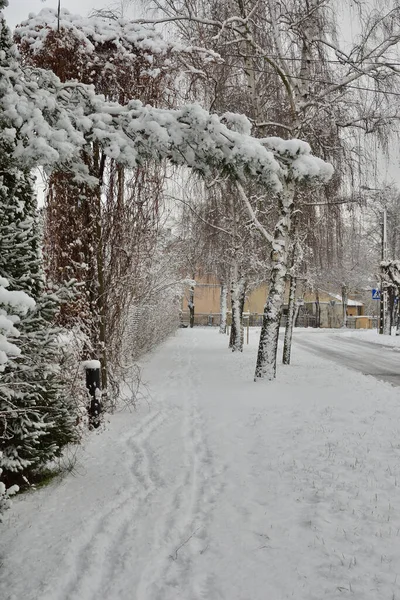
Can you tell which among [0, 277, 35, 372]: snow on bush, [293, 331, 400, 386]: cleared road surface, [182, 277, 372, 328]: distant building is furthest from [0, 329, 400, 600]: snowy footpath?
[182, 277, 372, 328]: distant building

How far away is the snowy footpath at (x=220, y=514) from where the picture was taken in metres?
2.93

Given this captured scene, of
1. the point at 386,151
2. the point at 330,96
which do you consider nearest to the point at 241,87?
the point at 330,96

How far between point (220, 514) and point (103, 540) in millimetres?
1015

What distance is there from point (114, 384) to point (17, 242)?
395cm

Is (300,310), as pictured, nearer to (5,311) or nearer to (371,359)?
(371,359)

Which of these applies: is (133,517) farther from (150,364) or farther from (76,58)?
(150,364)

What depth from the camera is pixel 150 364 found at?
14.8 m

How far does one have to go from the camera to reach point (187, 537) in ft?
11.5

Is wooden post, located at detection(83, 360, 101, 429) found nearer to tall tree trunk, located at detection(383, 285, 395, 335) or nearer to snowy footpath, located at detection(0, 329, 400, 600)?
snowy footpath, located at detection(0, 329, 400, 600)

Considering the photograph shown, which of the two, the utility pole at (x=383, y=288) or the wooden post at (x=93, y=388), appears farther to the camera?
the utility pole at (x=383, y=288)

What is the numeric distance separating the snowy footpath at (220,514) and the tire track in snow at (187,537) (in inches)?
0.4

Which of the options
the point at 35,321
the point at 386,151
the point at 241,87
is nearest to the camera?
the point at 35,321

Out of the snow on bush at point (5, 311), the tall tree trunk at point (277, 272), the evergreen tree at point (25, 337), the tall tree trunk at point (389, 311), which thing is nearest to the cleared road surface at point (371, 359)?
the tall tree trunk at point (277, 272)

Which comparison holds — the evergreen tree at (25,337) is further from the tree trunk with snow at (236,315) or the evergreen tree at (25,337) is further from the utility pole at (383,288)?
the utility pole at (383,288)
